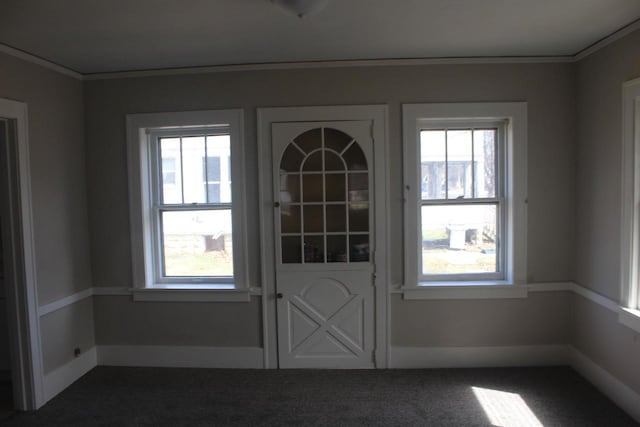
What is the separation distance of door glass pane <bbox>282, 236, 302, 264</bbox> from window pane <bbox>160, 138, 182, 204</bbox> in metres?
1.08

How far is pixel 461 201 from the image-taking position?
3.42 metres

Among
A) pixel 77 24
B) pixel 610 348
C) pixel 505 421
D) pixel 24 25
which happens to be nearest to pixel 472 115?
pixel 610 348

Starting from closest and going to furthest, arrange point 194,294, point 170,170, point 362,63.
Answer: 1. point 362,63
2. point 194,294
3. point 170,170

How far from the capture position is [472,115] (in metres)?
3.29

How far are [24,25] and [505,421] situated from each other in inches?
159

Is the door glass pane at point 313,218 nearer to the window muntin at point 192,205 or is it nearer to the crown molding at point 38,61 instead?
the window muntin at point 192,205

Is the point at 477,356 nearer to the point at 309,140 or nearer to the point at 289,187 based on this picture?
the point at 289,187

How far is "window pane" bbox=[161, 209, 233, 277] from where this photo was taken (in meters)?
3.59

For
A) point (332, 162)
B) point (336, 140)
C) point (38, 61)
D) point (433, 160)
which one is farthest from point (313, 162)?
point (38, 61)

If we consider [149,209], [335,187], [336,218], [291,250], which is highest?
[335,187]

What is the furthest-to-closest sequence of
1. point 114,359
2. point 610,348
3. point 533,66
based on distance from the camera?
point 114,359 → point 533,66 → point 610,348

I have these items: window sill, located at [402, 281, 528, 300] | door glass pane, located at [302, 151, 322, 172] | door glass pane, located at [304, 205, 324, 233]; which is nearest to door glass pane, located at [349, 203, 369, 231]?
door glass pane, located at [304, 205, 324, 233]

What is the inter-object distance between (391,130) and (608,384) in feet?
8.36

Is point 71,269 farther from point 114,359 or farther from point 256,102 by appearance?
point 256,102
